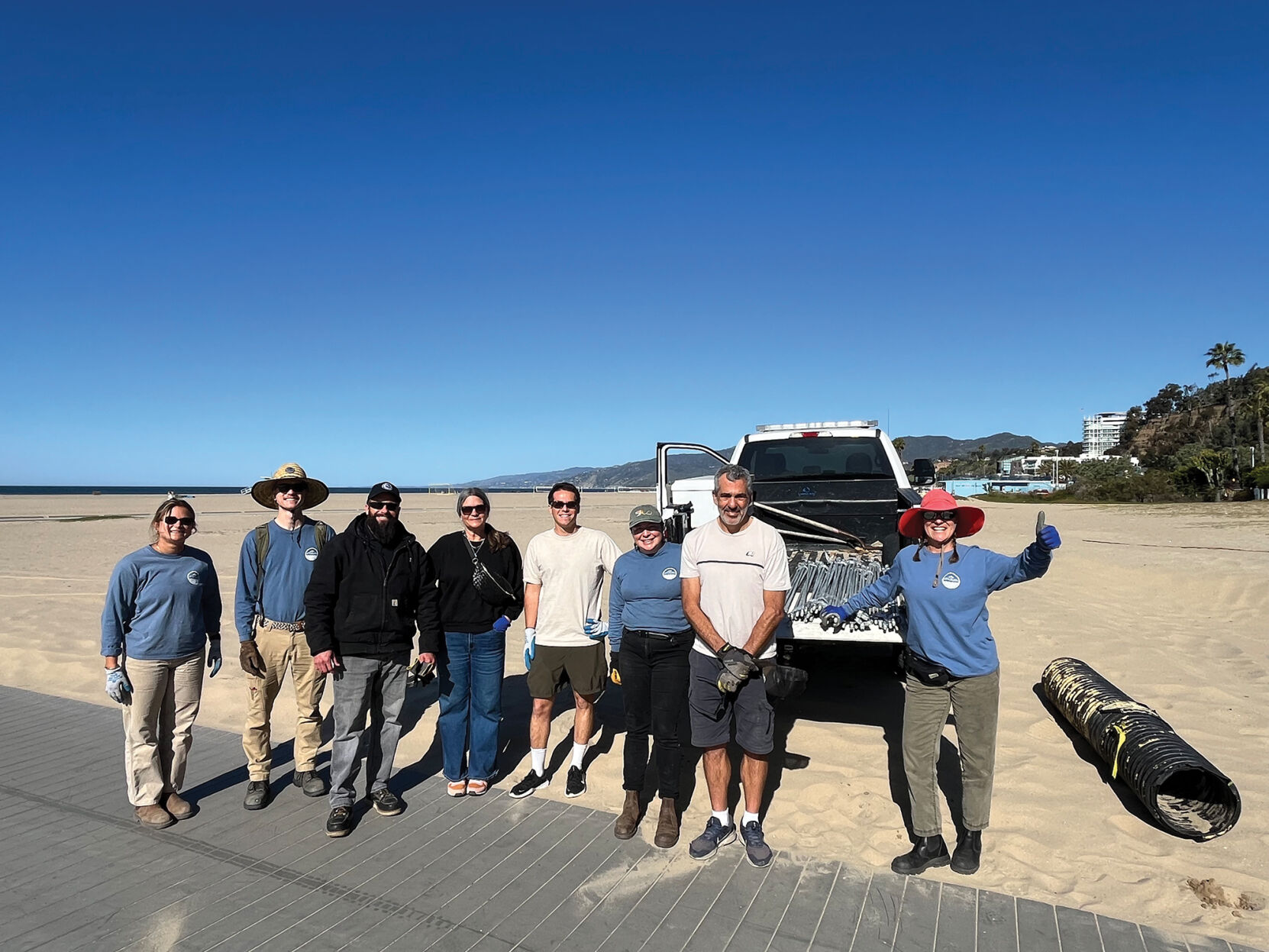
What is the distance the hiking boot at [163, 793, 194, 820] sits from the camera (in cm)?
444

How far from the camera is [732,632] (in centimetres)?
404

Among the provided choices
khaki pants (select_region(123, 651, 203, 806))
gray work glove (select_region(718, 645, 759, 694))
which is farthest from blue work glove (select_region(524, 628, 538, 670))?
khaki pants (select_region(123, 651, 203, 806))

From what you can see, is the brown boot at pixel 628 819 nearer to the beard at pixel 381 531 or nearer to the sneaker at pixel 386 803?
the sneaker at pixel 386 803

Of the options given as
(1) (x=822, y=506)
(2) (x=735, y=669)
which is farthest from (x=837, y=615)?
(1) (x=822, y=506)

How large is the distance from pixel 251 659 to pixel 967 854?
4.12 metres

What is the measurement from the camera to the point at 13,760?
542cm

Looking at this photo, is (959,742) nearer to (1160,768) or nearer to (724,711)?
(724,711)

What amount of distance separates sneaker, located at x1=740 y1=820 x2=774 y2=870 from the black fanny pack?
116 cm

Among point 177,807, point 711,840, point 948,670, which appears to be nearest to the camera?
point 948,670

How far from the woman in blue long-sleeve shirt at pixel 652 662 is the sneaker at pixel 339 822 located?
1.50m

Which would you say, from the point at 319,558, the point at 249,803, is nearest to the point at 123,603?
the point at 319,558

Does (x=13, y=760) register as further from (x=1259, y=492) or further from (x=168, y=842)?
(x=1259, y=492)

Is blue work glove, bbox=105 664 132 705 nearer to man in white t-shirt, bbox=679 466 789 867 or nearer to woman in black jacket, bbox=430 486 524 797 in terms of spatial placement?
woman in black jacket, bbox=430 486 524 797

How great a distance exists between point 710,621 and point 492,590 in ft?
4.79
